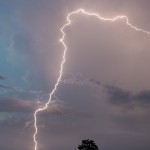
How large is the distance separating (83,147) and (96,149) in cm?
238

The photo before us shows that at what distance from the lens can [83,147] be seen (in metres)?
102

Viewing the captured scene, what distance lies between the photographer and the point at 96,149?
332 feet
